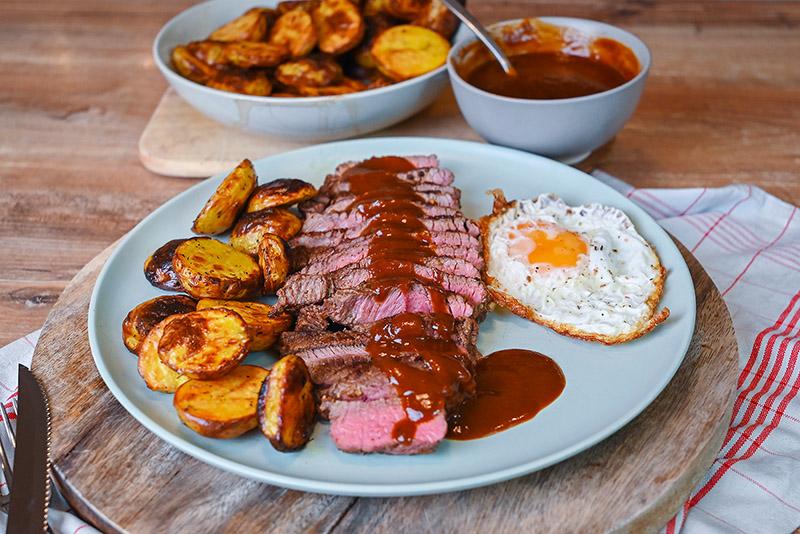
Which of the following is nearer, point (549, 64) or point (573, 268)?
→ point (573, 268)

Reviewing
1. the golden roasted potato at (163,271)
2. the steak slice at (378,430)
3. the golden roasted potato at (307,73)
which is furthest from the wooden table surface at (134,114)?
the steak slice at (378,430)

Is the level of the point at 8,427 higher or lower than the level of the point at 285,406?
lower

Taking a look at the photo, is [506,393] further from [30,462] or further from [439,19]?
[439,19]

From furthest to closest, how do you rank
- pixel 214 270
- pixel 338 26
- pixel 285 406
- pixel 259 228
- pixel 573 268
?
1. pixel 338 26
2. pixel 259 228
3. pixel 573 268
4. pixel 214 270
5. pixel 285 406

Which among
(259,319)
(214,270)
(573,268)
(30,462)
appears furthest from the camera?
(573,268)

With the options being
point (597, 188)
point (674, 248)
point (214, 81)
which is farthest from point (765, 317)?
point (214, 81)

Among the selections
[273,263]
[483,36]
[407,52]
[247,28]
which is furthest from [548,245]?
[247,28]

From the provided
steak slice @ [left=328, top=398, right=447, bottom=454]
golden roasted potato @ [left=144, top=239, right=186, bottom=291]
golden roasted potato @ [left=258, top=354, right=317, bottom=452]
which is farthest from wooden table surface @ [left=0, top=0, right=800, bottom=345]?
steak slice @ [left=328, top=398, right=447, bottom=454]
